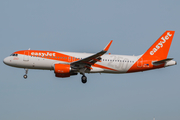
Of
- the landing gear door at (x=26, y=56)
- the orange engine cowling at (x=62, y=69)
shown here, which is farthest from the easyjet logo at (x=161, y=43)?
the landing gear door at (x=26, y=56)

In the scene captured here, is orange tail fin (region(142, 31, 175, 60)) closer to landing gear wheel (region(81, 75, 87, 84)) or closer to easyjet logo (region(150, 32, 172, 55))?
easyjet logo (region(150, 32, 172, 55))

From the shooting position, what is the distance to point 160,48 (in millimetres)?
51406

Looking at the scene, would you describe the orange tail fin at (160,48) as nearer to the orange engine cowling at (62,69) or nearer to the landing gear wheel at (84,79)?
the landing gear wheel at (84,79)

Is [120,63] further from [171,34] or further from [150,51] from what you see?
[171,34]

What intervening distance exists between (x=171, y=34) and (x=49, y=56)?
20296mm

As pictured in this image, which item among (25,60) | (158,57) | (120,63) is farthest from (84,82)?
(158,57)

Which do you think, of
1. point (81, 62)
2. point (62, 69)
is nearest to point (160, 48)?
point (81, 62)

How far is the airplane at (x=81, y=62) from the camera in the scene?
46469mm

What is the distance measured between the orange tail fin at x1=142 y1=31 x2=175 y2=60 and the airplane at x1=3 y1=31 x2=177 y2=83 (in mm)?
165

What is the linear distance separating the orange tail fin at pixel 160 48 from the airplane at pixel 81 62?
0.17 metres

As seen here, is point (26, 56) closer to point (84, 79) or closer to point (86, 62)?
point (86, 62)

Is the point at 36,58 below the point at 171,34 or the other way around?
below

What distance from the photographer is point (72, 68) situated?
46.5 meters

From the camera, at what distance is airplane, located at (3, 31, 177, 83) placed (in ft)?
152
